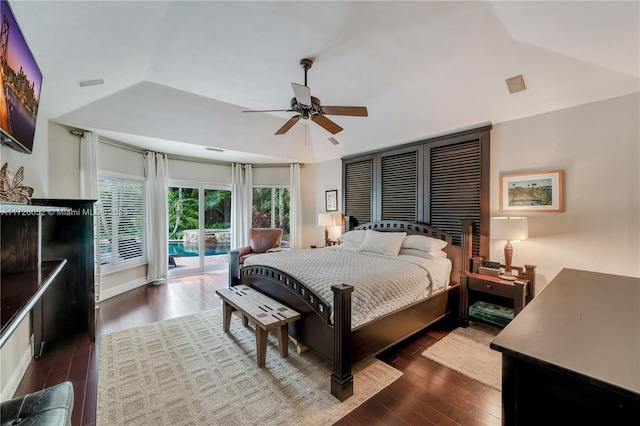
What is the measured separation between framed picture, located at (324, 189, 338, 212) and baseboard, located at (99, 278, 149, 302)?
13.6ft

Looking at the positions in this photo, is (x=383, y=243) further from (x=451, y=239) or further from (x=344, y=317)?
(x=344, y=317)

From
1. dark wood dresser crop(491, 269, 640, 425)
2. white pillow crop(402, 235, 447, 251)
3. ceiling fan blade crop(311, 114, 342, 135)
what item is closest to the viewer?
dark wood dresser crop(491, 269, 640, 425)

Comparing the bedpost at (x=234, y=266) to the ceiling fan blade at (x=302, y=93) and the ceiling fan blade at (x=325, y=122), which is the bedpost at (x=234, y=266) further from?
the ceiling fan blade at (x=302, y=93)

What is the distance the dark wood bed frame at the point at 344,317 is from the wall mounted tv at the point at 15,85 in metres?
2.39

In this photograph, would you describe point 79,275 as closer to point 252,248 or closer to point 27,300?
point 27,300

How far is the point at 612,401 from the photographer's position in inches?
28.1

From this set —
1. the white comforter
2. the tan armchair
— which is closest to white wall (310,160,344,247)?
the tan armchair

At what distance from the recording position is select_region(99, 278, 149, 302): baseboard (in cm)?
439

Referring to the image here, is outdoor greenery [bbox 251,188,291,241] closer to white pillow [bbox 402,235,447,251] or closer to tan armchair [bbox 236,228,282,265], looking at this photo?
tan armchair [bbox 236,228,282,265]

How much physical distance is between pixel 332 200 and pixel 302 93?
372cm

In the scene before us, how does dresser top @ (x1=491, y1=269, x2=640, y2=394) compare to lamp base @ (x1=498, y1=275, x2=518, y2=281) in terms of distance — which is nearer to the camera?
dresser top @ (x1=491, y1=269, x2=640, y2=394)

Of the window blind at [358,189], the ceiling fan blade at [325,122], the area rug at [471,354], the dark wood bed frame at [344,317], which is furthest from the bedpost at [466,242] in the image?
the ceiling fan blade at [325,122]

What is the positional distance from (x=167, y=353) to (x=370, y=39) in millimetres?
3788

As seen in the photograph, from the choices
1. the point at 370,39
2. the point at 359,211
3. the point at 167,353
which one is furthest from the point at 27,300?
the point at 359,211
